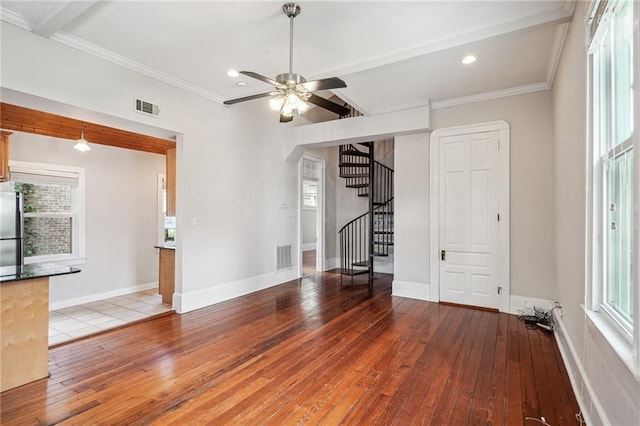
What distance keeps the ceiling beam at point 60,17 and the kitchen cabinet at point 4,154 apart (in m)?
1.87

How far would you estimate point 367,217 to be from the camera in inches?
293

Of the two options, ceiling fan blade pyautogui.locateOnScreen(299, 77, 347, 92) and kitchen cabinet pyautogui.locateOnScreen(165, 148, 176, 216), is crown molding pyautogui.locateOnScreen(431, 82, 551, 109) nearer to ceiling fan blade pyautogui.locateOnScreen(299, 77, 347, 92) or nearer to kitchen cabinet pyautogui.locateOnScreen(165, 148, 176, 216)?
ceiling fan blade pyautogui.locateOnScreen(299, 77, 347, 92)

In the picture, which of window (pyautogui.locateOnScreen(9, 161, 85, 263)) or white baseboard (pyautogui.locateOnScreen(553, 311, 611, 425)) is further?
window (pyautogui.locateOnScreen(9, 161, 85, 263))

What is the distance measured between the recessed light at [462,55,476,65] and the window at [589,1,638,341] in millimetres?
1510

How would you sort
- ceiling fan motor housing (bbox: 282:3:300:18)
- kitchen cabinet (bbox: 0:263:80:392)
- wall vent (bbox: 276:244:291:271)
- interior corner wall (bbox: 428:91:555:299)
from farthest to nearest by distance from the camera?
wall vent (bbox: 276:244:291:271) < interior corner wall (bbox: 428:91:555:299) < ceiling fan motor housing (bbox: 282:3:300:18) < kitchen cabinet (bbox: 0:263:80:392)

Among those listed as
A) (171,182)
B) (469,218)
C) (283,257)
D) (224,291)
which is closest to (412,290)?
(469,218)

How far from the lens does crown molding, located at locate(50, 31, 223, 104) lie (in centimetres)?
316

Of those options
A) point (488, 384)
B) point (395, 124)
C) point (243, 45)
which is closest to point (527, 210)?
point (395, 124)

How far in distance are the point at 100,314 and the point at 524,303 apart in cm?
585

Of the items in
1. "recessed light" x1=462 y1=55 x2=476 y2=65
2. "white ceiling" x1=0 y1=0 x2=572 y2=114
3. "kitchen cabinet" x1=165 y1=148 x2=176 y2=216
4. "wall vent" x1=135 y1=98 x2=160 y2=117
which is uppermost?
"white ceiling" x1=0 y1=0 x2=572 y2=114

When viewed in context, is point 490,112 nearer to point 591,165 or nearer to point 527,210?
point 527,210

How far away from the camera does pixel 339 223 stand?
8.02 metres

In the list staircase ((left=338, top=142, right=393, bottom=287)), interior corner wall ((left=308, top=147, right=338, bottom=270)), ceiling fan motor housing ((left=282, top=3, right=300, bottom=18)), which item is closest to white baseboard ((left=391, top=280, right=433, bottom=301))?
staircase ((left=338, top=142, right=393, bottom=287))

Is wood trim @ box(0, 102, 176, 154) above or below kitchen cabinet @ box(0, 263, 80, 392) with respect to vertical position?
above
